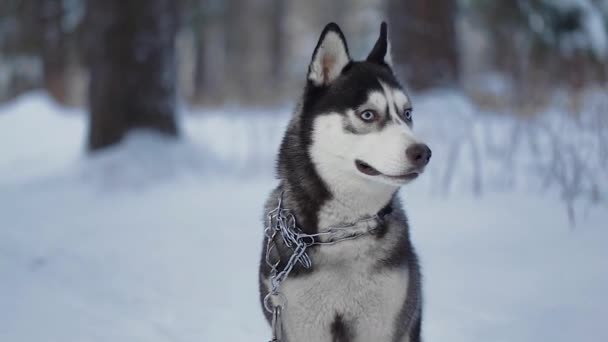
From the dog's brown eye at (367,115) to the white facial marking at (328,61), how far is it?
0.78 ft

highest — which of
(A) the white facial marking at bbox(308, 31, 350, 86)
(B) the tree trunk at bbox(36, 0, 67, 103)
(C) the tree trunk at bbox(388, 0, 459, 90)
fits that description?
(A) the white facial marking at bbox(308, 31, 350, 86)

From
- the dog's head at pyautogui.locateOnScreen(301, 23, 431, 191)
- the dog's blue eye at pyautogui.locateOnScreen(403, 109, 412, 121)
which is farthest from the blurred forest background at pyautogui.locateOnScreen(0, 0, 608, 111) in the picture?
the dog's head at pyautogui.locateOnScreen(301, 23, 431, 191)

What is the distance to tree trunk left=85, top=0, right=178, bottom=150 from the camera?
24.7 feet

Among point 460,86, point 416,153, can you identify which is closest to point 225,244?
point 416,153

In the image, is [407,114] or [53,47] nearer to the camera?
[407,114]

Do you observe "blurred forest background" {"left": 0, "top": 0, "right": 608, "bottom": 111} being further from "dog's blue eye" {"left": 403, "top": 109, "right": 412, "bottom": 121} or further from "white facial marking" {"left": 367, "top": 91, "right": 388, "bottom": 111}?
"white facial marking" {"left": 367, "top": 91, "right": 388, "bottom": 111}

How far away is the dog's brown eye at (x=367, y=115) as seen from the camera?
239cm

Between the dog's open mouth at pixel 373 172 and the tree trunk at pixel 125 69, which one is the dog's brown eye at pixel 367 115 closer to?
the dog's open mouth at pixel 373 172

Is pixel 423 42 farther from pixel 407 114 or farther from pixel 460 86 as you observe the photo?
pixel 407 114

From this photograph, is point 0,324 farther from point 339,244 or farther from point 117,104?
point 117,104

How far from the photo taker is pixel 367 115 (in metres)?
2.39

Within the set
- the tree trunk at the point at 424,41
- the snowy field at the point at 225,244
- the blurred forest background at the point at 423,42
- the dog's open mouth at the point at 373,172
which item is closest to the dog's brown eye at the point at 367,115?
the dog's open mouth at the point at 373,172

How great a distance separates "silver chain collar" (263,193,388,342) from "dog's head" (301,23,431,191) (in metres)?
0.19

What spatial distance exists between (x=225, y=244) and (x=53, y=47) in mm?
12655
